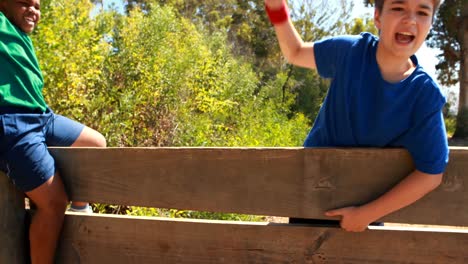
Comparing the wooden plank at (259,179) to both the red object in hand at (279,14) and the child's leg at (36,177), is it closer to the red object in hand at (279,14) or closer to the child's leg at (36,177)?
the child's leg at (36,177)

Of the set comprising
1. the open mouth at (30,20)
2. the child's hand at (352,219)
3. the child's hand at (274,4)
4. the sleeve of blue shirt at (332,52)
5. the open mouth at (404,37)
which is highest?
the child's hand at (274,4)

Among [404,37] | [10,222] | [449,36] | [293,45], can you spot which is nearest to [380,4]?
[404,37]

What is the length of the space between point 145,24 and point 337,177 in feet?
17.8

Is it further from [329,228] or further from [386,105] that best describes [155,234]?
[386,105]

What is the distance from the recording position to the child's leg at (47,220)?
1.78 metres

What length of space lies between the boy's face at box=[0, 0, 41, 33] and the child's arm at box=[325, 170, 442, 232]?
149 cm

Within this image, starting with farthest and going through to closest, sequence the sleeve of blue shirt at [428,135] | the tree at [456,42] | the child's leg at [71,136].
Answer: the tree at [456,42], the child's leg at [71,136], the sleeve of blue shirt at [428,135]

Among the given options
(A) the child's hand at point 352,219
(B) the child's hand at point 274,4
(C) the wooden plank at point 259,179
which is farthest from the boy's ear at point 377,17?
(A) the child's hand at point 352,219

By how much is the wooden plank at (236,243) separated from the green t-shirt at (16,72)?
1.63 feet

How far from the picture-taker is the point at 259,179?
1.61m

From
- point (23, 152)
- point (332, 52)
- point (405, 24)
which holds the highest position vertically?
point (405, 24)

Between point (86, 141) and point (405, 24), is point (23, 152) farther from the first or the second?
point (405, 24)

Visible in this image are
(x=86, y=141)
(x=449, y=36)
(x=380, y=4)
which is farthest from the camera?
(x=449, y=36)

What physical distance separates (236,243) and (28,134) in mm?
892
